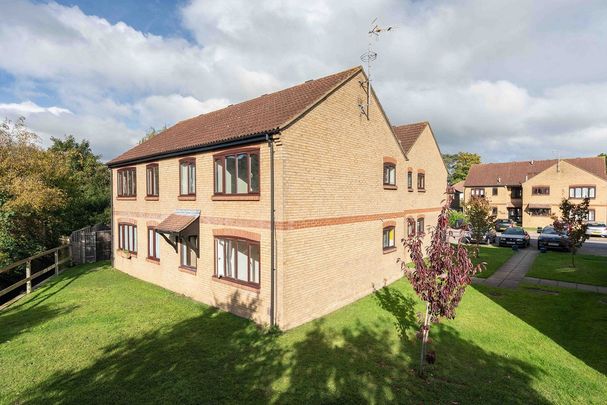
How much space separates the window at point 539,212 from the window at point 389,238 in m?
37.9

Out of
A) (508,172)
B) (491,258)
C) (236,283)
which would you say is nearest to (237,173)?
(236,283)

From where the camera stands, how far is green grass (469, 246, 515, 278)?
17944 mm

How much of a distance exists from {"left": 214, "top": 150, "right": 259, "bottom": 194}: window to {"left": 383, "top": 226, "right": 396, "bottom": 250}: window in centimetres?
733

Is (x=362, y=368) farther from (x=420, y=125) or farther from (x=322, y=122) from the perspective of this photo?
(x=420, y=125)

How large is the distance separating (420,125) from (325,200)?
13.8 meters

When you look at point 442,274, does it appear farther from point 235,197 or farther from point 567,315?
point 567,315

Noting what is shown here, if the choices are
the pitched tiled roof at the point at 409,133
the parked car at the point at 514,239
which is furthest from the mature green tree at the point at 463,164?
the pitched tiled roof at the point at 409,133

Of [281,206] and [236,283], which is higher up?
[281,206]

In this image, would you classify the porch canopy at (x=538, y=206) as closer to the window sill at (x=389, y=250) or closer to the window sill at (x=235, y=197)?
the window sill at (x=389, y=250)

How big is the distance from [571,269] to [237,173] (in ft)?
63.2

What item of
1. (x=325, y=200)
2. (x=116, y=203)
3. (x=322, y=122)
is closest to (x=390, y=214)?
(x=325, y=200)

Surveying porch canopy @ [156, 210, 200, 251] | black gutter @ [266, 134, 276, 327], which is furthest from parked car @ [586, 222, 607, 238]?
porch canopy @ [156, 210, 200, 251]

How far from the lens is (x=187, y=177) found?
1312 cm

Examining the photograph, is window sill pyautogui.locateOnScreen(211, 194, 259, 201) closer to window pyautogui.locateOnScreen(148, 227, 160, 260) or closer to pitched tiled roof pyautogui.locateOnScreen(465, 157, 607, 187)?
window pyautogui.locateOnScreen(148, 227, 160, 260)
